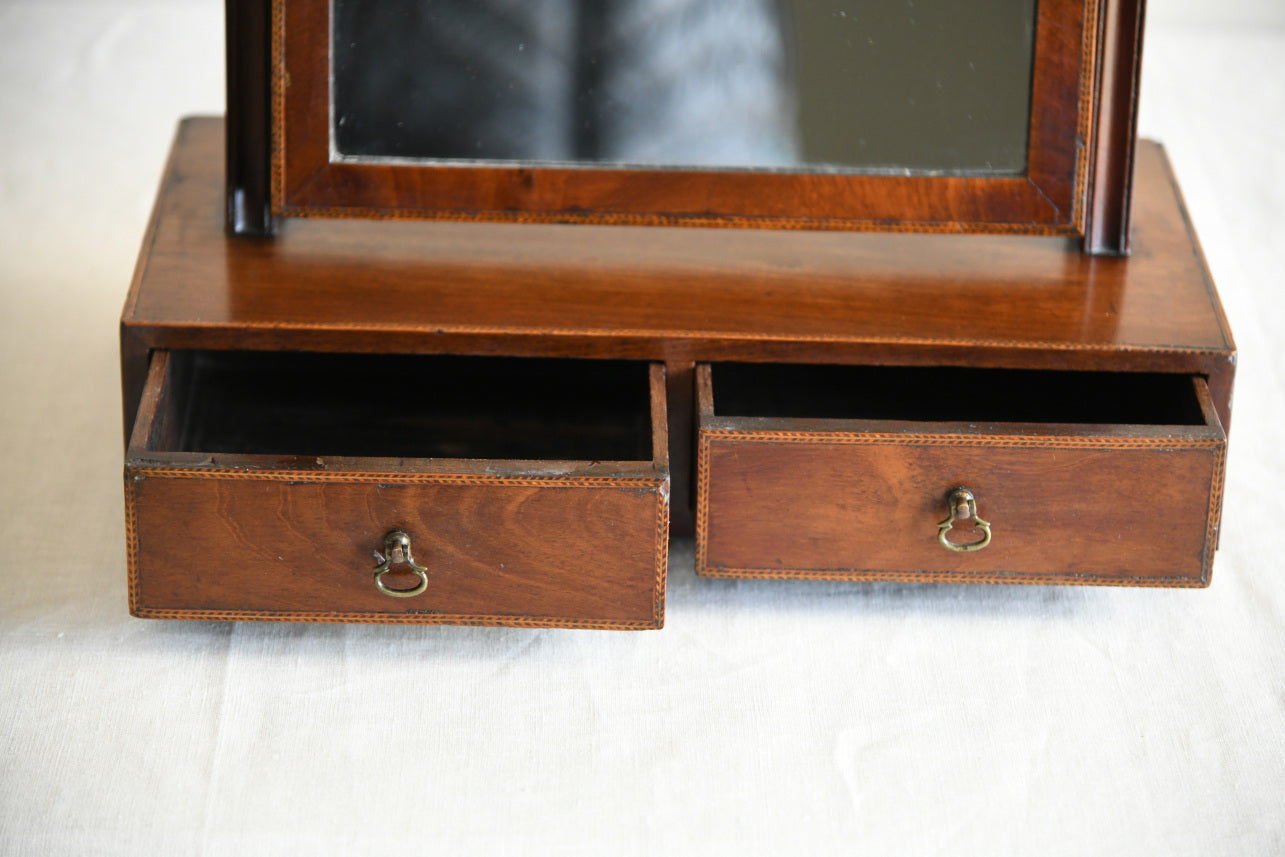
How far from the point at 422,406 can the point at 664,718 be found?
0.45 meters

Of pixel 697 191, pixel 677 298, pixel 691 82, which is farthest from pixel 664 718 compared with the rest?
pixel 691 82

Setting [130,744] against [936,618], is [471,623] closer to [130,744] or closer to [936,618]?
[130,744]

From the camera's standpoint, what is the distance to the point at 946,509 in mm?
1497

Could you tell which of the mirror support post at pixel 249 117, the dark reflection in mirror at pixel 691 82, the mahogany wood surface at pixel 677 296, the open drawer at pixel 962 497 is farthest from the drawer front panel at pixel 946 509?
the mirror support post at pixel 249 117

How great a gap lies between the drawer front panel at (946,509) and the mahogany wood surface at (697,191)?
0.94 ft

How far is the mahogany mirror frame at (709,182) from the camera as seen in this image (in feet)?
5.28

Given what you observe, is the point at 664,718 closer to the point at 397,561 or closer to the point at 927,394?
the point at 397,561

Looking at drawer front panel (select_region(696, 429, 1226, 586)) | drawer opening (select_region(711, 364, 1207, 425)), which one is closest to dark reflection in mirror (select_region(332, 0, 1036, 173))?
drawer opening (select_region(711, 364, 1207, 425))

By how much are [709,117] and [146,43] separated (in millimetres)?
1499

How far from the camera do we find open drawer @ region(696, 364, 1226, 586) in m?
1.46

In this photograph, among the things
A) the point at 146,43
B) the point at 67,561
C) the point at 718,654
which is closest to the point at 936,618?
the point at 718,654

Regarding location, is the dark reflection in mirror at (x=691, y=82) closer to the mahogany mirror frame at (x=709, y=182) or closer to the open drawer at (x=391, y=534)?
the mahogany mirror frame at (x=709, y=182)

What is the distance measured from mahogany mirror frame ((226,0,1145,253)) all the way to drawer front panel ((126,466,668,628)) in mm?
349

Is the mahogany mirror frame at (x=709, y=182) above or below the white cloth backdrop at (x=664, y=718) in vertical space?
above
